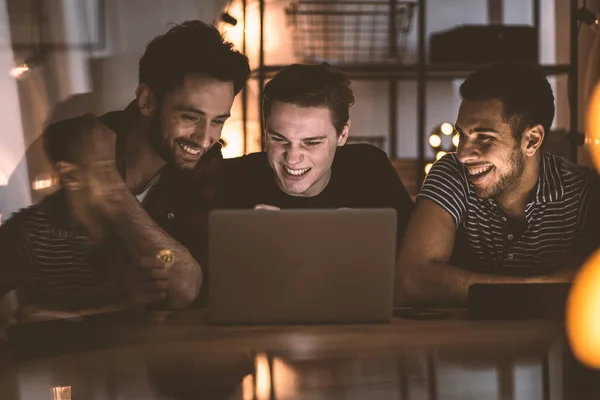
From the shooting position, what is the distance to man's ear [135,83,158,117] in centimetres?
228

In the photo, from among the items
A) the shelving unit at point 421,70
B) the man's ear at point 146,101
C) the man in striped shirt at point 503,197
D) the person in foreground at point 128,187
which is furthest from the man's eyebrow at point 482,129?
the man's ear at point 146,101

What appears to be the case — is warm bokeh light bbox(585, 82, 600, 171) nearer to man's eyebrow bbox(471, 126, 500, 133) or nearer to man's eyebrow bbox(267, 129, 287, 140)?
man's eyebrow bbox(471, 126, 500, 133)

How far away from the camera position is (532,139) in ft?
6.92

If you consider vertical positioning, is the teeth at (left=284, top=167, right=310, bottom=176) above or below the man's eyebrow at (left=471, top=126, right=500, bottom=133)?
below

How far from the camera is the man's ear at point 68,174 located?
2259 mm

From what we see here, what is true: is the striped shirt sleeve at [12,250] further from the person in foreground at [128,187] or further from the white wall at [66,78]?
the white wall at [66,78]

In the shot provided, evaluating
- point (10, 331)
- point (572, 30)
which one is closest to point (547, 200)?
point (572, 30)

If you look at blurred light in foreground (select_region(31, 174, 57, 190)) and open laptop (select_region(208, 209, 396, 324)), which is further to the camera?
blurred light in foreground (select_region(31, 174, 57, 190))

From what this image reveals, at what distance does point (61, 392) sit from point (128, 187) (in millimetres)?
1227

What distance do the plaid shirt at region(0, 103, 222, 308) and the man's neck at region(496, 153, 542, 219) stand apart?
77 centimetres

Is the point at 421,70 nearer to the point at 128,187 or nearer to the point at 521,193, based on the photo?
the point at 521,193

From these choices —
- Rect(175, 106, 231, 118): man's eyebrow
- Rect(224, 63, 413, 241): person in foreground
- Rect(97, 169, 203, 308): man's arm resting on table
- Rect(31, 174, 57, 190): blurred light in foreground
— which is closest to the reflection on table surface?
Rect(97, 169, 203, 308): man's arm resting on table

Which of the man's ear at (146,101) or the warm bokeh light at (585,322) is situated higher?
the man's ear at (146,101)

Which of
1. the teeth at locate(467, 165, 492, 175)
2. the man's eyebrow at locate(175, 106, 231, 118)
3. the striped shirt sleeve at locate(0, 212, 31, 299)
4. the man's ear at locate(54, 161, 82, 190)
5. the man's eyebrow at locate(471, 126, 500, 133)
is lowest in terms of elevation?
the striped shirt sleeve at locate(0, 212, 31, 299)
